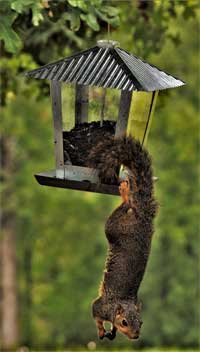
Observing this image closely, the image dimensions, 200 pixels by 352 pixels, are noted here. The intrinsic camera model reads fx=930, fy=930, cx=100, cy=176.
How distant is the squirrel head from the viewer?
10.6 feet

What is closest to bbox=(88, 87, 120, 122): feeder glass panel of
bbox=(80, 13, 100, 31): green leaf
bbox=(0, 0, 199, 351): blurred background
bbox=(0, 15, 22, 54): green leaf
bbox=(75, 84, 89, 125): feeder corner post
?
bbox=(75, 84, 89, 125): feeder corner post

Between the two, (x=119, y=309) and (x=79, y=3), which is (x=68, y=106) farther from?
(x=119, y=309)

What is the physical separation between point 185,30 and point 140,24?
383 inches

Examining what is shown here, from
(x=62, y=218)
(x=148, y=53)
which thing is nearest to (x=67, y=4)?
(x=148, y=53)

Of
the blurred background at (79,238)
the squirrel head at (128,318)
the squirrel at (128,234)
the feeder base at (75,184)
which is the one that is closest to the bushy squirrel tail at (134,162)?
the squirrel at (128,234)

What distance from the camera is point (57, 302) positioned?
699 inches

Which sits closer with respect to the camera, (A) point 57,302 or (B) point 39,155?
(B) point 39,155

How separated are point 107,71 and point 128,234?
1.96ft

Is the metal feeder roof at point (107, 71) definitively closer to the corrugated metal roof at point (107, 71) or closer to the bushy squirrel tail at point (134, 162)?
the corrugated metal roof at point (107, 71)

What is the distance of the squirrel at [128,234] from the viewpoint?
323cm

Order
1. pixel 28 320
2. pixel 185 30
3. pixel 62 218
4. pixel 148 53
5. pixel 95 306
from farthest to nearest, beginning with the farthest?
1. pixel 28 320
2. pixel 62 218
3. pixel 185 30
4. pixel 148 53
5. pixel 95 306

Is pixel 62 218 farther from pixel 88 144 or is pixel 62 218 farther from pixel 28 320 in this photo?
pixel 88 144

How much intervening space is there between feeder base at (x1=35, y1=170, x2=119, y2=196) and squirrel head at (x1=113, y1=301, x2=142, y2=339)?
0.41m

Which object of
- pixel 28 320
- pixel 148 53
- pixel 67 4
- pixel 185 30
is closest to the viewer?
pixel 67 4
